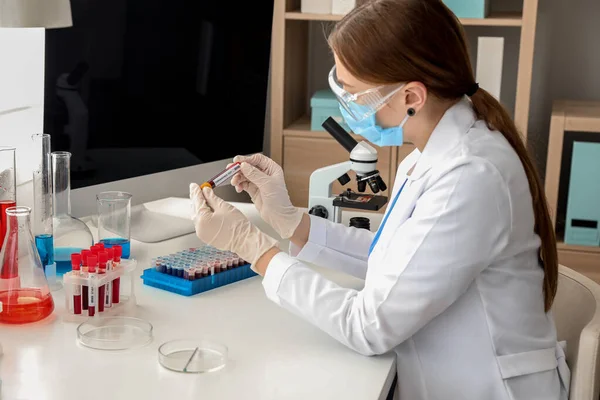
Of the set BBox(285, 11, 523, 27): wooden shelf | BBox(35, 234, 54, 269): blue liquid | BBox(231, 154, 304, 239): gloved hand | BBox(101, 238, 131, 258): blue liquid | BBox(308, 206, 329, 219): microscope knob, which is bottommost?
BBox(101, 238, 131, 258): blue liquid

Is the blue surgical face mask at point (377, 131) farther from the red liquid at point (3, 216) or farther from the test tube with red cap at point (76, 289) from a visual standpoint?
the red liquid at point (3, 216)

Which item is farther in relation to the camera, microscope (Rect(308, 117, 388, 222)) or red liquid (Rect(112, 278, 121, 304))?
microscope (Rect(308, 117, 388, 222))

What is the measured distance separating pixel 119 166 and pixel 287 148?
1.15 meters

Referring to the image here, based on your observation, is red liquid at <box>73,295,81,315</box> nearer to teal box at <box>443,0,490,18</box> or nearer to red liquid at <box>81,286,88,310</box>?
red liquid at <box>81,286,88,310</box>

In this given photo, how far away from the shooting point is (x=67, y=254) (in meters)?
1.68

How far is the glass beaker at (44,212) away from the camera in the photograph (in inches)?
61.4

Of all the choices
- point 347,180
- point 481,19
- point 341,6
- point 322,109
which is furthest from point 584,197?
point 347,180

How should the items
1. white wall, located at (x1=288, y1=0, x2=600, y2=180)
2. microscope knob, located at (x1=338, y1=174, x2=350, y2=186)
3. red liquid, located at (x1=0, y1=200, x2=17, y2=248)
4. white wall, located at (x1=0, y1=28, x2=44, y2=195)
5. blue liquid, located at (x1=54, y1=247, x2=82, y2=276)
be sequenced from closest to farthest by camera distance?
red liquid, located at (x1=0, y1=200, x2=17, y2=248)
blue liquid, located at (x1=54, y1=247, x2=82, y2=276)
microscope knob, located at (x1=338, y1=174, x2=350, y2=186)
white wall, located at (x1=0, y1=28, x2=44, y2=195)
white wall, located at (x1=288, y1=0, x2=600, y2=180)

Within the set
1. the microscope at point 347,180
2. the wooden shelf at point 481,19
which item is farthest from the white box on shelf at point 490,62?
the microscope at point 347,180

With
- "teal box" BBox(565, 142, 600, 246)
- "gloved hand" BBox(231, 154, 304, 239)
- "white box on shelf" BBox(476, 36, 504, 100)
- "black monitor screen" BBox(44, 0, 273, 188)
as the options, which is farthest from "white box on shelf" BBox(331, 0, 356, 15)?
"gloved hand" BBox(231, 154, 304, 239)

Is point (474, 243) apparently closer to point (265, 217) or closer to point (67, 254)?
point (265, 217)

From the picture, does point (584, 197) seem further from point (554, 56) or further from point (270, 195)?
point (270, 195)

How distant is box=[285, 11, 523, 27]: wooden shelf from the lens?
2.76 meters

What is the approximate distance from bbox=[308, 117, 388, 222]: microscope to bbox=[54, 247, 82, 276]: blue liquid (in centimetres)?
56
